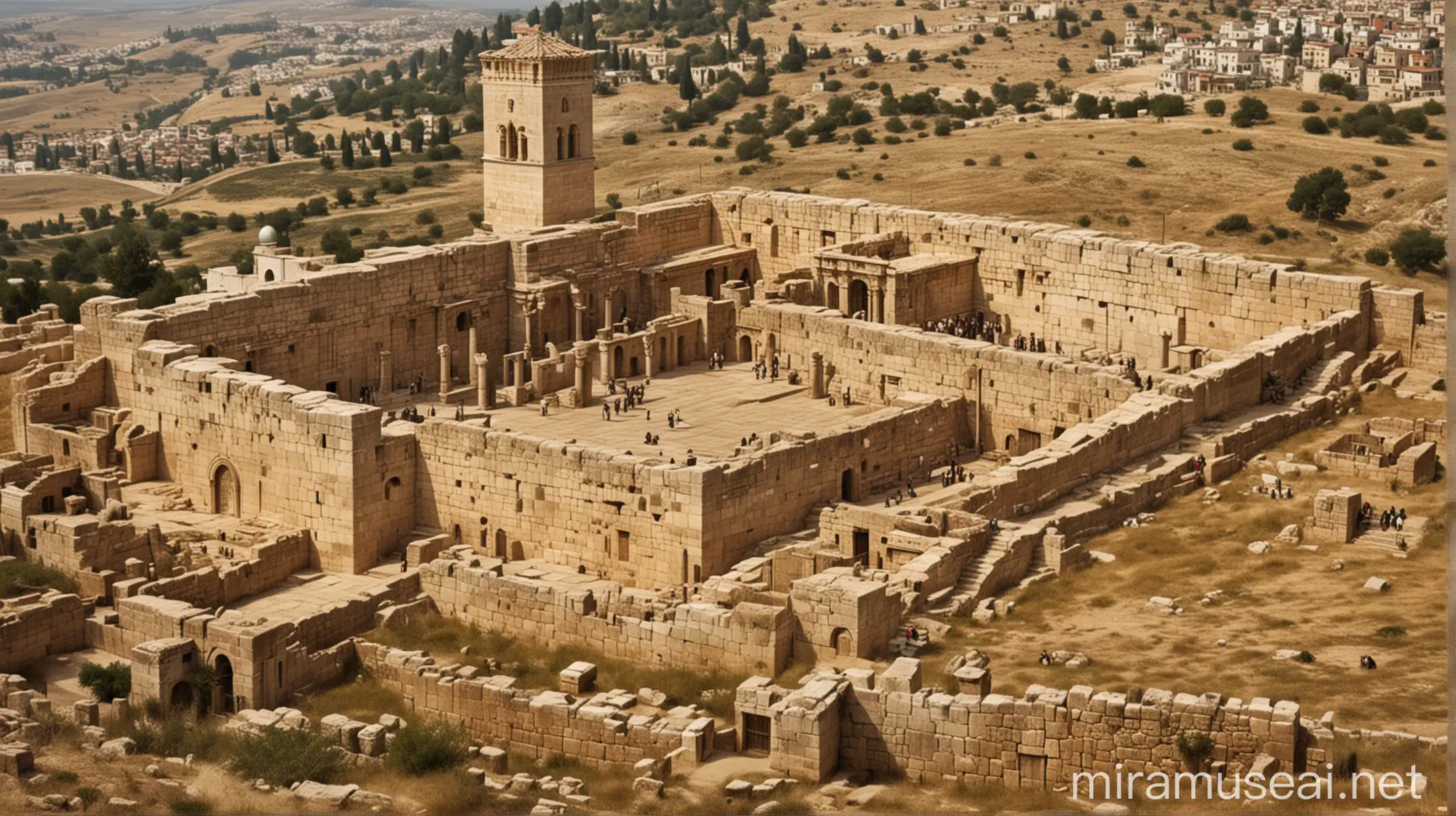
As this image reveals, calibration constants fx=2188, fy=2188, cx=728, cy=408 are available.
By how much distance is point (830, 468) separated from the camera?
138 ft

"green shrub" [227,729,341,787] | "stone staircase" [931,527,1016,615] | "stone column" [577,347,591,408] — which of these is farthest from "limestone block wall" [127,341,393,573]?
"stone staircase" [931,527,1016,615]

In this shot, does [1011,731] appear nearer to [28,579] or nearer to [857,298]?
[28,579]

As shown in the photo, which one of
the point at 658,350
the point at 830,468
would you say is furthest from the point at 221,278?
the point at 830,468

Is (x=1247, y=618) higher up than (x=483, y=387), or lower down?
lower down

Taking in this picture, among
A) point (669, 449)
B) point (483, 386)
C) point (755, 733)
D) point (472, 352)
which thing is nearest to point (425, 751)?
point (755, 733)

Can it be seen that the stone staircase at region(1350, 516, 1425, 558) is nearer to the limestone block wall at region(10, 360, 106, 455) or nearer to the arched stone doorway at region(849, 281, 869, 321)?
the arched stone doorway at region(849, 281, 869, 321)

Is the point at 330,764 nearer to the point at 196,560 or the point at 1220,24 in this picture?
the point at 196,560

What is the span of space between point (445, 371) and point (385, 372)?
1.34m

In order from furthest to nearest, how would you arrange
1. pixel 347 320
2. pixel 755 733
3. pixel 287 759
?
pixel 347 320
pixel 755 733
pixel 287 759

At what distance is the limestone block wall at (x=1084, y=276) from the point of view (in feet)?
162

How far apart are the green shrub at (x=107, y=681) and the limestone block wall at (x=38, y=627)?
1.42m

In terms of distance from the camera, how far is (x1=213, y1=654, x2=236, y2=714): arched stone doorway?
111 ft

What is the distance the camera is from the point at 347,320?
1900 inches

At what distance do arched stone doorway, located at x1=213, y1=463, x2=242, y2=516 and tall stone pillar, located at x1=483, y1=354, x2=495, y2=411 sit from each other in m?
7.94
